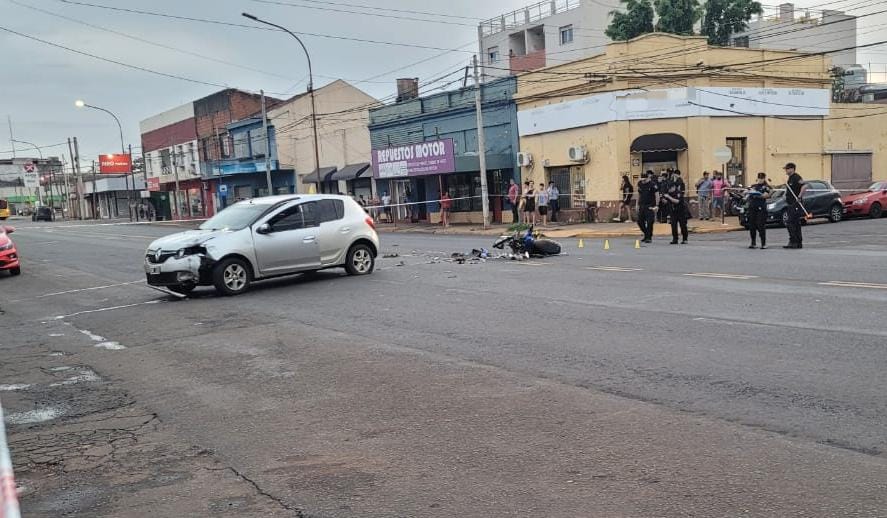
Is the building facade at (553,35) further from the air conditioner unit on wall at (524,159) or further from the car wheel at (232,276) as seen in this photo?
the car wheel at (232,276)

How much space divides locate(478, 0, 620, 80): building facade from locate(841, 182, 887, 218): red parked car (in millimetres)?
27041

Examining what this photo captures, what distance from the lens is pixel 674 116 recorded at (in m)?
27.8

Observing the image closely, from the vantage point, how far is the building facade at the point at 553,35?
2083 inches

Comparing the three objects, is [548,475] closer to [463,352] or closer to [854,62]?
[463,352]

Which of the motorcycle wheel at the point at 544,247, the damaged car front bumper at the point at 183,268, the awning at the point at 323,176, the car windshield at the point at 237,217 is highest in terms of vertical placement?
the awning at the point at 323,176

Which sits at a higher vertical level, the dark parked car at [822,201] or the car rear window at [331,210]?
the car rear window at [331,210]

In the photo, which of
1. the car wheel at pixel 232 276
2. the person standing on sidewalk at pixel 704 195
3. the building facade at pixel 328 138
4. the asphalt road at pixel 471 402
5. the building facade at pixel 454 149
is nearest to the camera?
the asphalt road at pixel 471 402

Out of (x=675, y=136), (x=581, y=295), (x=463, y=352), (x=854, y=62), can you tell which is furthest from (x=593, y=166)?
(x=854, y=62)

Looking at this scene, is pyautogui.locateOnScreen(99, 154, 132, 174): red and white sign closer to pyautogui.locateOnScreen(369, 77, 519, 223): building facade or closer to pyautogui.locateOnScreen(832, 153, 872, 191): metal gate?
pyautogui.locateOnScreen(369, 77, 519, 223): building facade

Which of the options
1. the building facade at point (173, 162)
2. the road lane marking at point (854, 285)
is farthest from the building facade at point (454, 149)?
the building facade at point (173, 162)

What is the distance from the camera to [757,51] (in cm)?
2906

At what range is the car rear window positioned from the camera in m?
13.9

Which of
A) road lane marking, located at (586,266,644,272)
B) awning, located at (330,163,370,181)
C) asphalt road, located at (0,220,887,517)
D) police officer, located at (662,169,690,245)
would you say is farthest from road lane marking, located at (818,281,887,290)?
awning, located at (330,163,370,181)

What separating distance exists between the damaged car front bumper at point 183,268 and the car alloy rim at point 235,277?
309mm
